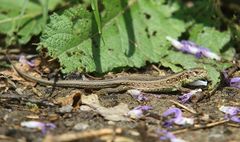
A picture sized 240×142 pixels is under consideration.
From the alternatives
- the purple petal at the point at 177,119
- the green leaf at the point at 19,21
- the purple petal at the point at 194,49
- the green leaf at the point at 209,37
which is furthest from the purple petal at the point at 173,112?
the green leaf at the point at 19,21

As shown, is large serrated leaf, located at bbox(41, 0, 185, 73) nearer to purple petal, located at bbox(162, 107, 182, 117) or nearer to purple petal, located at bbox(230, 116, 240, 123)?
purple petal, located at bbox(162, 107, 182, 117)

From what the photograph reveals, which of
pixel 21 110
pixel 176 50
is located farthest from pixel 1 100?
pixel 176 50

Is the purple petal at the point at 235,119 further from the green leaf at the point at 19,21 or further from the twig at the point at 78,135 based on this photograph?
the green leaf at the point at 19,21

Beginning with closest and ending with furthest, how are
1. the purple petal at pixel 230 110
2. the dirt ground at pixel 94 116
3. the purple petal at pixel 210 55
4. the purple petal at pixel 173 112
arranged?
the dirt ground at pixel 94 116
the purple petal at pixel 173 112
the purple petal at pixel 230 110
the purple petal at pixel 210 55

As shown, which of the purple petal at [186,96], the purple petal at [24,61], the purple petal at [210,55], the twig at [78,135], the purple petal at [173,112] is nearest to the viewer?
the twig at [78,135]

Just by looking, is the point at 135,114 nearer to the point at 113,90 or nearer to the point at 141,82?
the point at 113,90

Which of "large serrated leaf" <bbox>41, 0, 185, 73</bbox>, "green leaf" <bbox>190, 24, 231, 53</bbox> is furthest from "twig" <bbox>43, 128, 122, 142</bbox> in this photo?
"green leaf" <bbox>190, 24, 231, 53</bbox>

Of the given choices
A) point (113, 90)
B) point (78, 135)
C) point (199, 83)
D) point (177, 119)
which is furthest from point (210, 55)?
point (78, 135)

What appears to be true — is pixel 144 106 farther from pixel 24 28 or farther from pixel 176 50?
pixel 24 28
